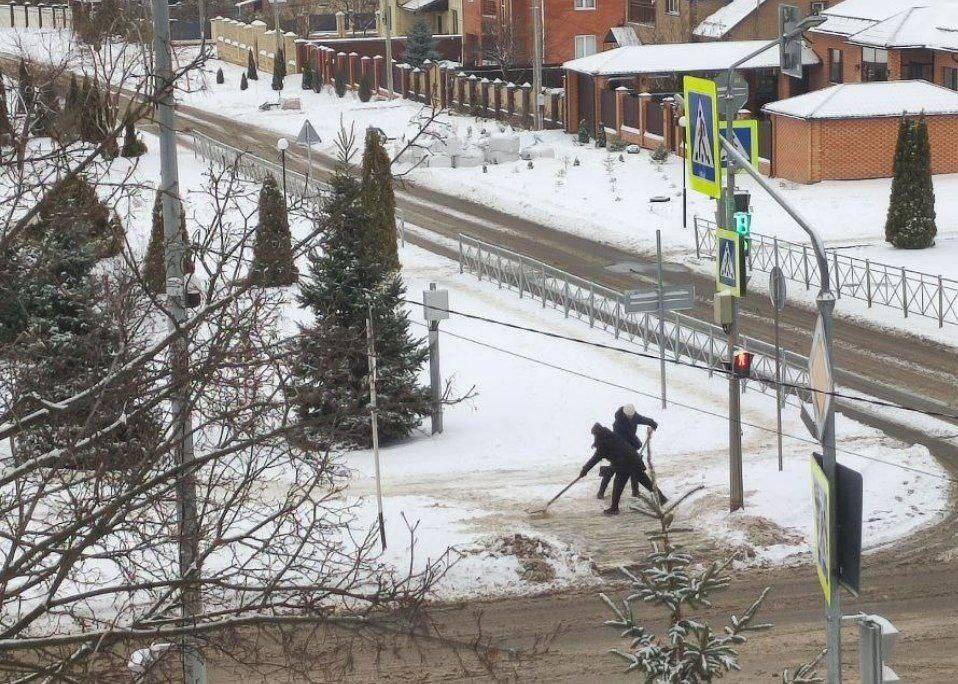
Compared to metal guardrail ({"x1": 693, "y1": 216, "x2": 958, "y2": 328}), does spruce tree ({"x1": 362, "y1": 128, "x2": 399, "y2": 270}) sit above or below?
above

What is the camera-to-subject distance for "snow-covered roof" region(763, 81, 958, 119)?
3678 cm

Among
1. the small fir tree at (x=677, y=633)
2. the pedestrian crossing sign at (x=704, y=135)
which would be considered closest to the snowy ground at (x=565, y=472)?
the pedestrian crossing sign at (x=704, y=135)

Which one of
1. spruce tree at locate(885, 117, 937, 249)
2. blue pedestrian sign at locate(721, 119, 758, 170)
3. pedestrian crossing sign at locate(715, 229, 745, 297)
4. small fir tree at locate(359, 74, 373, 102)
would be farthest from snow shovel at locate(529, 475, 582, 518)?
small fir tree at locate(359, 74, 373, 102)

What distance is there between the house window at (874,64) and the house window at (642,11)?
16069 millimetres

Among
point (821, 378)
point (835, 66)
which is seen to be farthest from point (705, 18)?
point (821, 378)

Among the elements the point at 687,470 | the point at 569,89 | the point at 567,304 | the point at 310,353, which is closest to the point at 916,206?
the point at 567,304

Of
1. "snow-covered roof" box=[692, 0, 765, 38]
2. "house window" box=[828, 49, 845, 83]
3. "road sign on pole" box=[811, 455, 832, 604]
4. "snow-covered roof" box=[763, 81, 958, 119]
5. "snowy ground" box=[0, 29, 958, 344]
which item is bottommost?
"snowy ground" box=[0, 29, 958, 344]

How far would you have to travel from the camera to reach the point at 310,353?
9.62 metres

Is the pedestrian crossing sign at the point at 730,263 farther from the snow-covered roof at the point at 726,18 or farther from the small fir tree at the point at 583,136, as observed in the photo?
the snow-covered roof at the point at 726,18

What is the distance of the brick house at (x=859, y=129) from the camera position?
121 feet

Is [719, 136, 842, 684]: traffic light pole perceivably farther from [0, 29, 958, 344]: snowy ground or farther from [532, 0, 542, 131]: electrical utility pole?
[532, 0, 542, 131]: electrical utility pole

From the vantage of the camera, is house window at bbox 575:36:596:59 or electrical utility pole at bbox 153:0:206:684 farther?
house window at bbox 575:36:596:59

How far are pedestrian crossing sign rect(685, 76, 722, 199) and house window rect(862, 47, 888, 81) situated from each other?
29.4 metres

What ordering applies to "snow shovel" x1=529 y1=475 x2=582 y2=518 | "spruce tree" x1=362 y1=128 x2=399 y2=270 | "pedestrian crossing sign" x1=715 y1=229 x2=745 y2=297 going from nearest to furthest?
"pedestrian crossing sign" x1=715 y1=229 x2=745 y2=297
"snow shovel" x1=529 y1=475 x2=582 y2=518
"spruce tree" x1=362 y1=128 x2=399 y2=270
